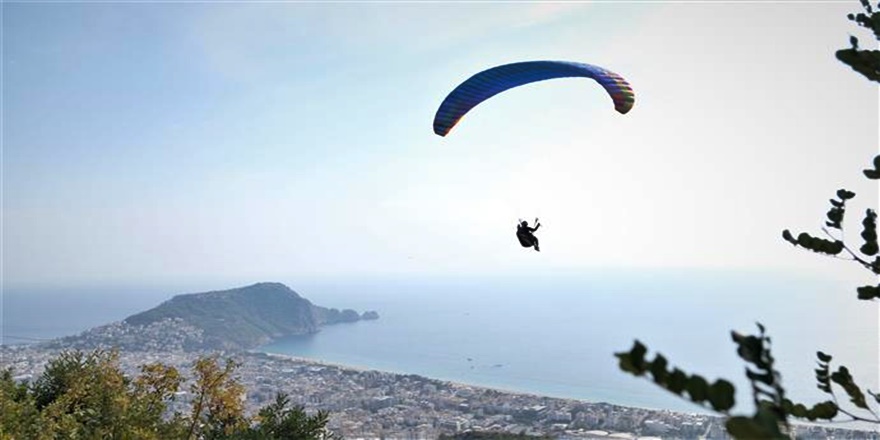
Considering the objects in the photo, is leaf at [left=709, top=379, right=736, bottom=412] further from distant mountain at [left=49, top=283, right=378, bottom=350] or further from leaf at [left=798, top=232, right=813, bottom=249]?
distant mountain at [left=49, top=283, right=378, bottom=350]

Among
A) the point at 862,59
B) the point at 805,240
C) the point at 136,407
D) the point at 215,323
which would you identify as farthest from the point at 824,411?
the point at 215,323

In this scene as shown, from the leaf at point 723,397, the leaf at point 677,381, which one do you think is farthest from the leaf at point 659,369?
the leaf at point 723,397

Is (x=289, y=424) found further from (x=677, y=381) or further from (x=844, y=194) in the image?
(x=677, y=381)

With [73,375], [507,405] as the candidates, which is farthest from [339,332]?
[73,375]

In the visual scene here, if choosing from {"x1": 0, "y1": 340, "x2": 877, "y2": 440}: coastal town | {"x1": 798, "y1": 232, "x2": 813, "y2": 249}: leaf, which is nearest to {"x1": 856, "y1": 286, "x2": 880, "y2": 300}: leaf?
{"x1": 798, "y1": 232, "x2": 813, "y2": 249}: leaf

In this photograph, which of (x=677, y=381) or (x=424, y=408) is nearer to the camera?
(x=677, y=381)

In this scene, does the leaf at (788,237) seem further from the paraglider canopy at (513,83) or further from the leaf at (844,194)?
the paraglider canopy at (513,83)
